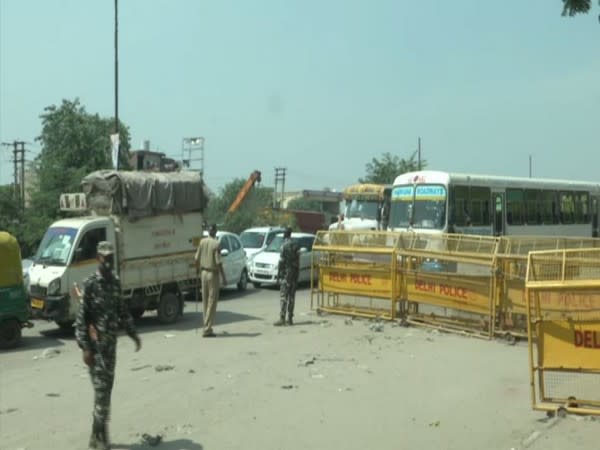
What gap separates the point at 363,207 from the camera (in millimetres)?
27547

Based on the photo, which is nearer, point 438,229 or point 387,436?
Answer: point 387,436

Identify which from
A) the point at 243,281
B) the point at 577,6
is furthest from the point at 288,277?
the point at 577,6

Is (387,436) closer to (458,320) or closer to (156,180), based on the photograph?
(458,320)

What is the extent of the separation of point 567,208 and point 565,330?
20.7 m

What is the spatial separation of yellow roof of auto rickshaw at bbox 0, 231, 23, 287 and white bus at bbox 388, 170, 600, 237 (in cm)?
1216

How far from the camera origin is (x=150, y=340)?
12688 mm

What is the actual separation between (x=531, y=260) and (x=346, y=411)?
2.39 meters

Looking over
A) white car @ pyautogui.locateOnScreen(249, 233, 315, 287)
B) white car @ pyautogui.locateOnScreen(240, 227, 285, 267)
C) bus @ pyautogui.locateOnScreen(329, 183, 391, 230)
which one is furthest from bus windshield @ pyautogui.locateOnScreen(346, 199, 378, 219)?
white car @ pyautogui.locateOnScreen(249, 233, 315, 287)

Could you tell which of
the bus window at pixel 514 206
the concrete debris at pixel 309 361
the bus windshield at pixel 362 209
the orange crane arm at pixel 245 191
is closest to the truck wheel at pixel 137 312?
the concrete debris at pixel 309 361

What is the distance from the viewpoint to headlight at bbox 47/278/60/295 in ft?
42.4

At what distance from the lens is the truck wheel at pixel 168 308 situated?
Answer: 1470 cm

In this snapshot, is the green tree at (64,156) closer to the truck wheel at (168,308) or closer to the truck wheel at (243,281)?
the truck wheel at (243,281)

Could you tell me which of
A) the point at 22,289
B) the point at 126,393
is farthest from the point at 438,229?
the point at 126,393

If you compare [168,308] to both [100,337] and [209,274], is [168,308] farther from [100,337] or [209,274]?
[100,337]
